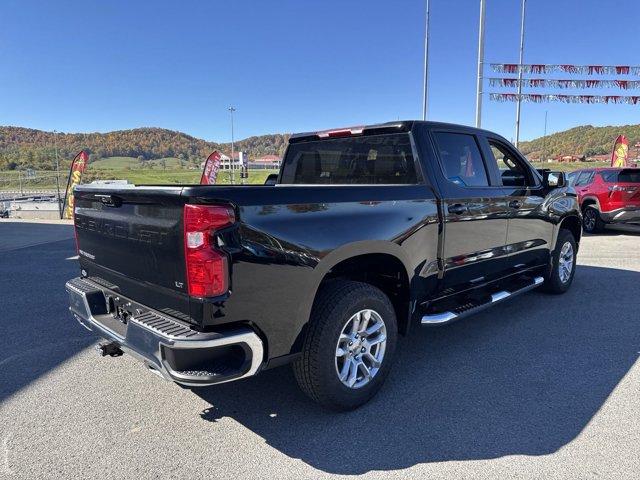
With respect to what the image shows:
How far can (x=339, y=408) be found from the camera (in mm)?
3070

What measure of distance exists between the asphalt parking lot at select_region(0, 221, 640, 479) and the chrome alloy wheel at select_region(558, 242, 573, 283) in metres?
1.12

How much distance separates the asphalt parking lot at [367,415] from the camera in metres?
2.60

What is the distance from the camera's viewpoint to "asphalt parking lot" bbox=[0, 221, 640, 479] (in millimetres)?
2600

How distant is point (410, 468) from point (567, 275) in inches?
175

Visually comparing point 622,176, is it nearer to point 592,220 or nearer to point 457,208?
point 592,220

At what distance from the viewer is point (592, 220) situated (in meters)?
12.2

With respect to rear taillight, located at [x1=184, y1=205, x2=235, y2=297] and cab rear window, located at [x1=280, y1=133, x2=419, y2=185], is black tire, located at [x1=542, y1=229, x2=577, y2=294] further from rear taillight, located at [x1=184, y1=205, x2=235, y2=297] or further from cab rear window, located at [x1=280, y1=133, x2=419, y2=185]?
rear taillight, located at [x1=184, y1=205, x2=235, y2=297]

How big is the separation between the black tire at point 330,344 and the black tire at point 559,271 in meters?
3.43

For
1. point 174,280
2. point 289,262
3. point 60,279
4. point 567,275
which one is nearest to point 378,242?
point 289,262

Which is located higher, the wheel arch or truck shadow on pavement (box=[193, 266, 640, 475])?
the wheel arch

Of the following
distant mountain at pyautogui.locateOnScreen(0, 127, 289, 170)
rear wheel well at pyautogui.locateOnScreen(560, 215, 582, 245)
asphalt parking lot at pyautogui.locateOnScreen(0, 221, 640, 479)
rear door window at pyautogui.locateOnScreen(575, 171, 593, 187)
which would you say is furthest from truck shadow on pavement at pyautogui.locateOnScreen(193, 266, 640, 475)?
distant mountain at pyautogui.locateOnScreen(0, 127, 289, 170)

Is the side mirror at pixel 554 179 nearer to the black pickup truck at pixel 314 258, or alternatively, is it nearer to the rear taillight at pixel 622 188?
the black pickup truck at pixel 314 258

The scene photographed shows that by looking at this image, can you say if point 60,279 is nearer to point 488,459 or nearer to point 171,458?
point 171,458

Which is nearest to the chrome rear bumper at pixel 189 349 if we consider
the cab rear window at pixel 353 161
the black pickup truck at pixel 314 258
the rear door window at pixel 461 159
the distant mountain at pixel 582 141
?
the black pickup truck at pixel 314 258
